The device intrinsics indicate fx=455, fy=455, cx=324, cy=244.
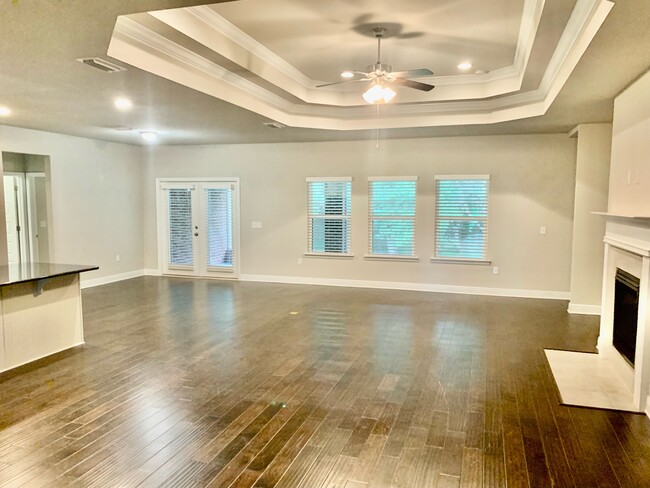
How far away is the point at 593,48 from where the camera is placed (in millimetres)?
3223

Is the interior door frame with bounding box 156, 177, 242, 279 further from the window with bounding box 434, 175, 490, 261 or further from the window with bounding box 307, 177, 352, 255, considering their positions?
the window with bounding box 434, 175, 490, 261

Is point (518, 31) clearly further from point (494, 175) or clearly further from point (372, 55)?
point (494, 175)

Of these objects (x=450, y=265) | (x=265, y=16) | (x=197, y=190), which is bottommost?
(x=450, y=265)

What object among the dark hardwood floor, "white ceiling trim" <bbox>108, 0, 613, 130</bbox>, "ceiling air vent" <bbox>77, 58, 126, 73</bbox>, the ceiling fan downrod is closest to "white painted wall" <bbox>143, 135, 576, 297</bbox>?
"white ceiling trim" <bbox>108, 0, 613, 130</bbox>

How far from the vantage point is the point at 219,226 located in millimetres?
8977

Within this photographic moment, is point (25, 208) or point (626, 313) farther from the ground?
point (25, 208)

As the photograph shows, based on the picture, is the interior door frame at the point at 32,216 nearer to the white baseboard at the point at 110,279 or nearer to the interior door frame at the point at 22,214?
the interior door frame at the point at 22,214

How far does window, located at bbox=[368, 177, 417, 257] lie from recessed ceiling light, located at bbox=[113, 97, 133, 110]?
4.13 metres

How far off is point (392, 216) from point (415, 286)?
1.29 metres

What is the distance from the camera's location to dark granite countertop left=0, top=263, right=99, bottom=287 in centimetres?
400

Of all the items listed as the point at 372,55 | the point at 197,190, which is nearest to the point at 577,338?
the point at 372,55

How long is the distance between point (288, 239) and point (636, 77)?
19.4 ft

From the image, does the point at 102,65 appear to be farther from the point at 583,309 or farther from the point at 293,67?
the point at 583,309

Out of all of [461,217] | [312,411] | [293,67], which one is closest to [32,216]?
[293,67]
